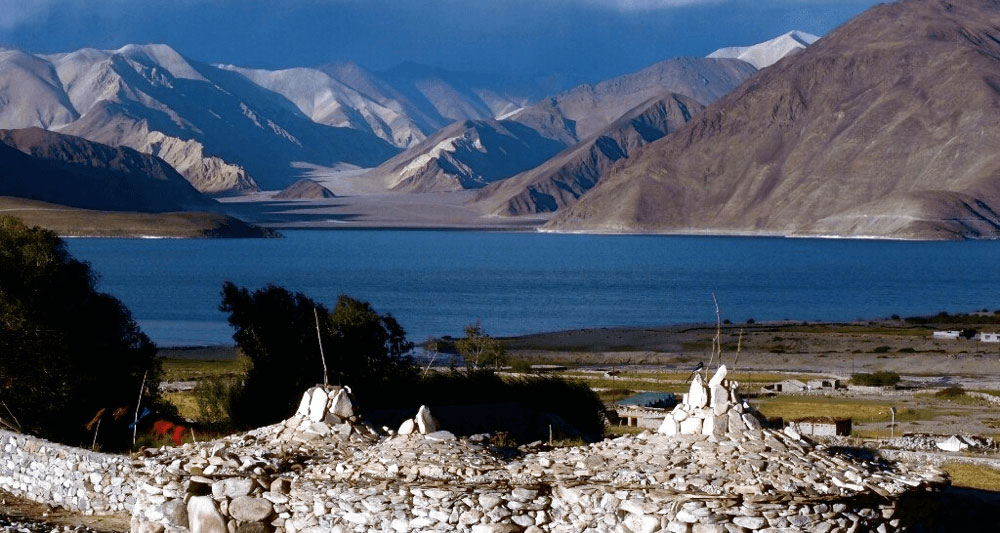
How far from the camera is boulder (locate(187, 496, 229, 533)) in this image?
1065 centimetres

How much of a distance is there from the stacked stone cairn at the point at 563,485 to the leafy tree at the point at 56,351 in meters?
9.87

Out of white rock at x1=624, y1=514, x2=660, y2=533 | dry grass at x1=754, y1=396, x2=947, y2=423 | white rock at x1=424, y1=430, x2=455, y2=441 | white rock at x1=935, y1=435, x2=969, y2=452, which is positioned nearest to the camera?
white rock at x1=624, y1=514, x2=660, y2=533

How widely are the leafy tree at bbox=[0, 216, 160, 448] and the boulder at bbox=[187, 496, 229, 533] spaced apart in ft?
33.3

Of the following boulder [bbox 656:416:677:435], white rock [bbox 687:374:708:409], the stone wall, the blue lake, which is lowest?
the stone wall

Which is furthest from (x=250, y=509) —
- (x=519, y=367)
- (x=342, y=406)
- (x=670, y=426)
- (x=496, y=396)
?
(x=519, y=367)

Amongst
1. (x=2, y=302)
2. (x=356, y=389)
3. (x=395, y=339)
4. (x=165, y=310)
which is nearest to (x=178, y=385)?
(x=395, y=339)

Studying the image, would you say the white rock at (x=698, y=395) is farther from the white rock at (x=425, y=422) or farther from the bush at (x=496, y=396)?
the bush at (x=496, y=396)

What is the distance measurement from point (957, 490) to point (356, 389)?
15.0m

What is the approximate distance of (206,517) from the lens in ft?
35.0

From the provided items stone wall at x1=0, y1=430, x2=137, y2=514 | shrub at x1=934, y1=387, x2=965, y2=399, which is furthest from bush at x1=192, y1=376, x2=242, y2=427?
shrub at x1=934, y1=387, x2=965, y2=399

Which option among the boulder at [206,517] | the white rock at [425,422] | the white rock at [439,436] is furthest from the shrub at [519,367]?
the boulder at [206,517]

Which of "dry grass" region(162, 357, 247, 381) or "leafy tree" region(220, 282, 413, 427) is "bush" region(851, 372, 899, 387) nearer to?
"dry grass" region(162, 357, 247, 381)

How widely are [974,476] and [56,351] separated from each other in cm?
1520

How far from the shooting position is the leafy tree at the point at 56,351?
21.5 m
